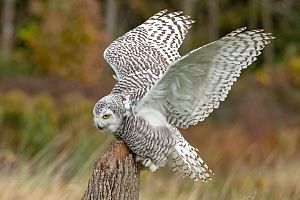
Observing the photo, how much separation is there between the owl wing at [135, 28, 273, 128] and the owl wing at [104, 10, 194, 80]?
1.38 ft

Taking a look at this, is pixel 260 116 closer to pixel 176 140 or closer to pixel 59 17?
pixel 59 17

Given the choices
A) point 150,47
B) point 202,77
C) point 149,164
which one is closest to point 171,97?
point 202,77

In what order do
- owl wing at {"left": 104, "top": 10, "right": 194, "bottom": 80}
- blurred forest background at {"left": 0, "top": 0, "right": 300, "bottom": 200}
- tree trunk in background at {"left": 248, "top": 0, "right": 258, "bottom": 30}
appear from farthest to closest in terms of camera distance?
tree trunk in background at {"left": 248, "top": 0, "right": 258, "bottom": 30}
blurred forest background at {"left": 0, "top": 0, "right": 300, "bottom": 200}
owl wing at {"left": 104, "top": 10, "right": 194, "bottom": 80}

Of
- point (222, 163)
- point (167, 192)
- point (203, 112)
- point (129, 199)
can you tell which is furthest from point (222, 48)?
point (222, 163)

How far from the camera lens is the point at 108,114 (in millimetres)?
5512

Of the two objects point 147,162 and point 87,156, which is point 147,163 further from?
point 87,156

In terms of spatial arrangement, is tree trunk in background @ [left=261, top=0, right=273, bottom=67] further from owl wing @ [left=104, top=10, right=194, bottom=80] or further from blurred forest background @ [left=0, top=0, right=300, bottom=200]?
owl wing @ [left=104, top=10, right=194, bottom=80]

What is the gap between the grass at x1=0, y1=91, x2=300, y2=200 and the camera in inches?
297

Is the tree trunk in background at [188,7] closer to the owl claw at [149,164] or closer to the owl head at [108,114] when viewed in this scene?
the owl claw at [149,164]

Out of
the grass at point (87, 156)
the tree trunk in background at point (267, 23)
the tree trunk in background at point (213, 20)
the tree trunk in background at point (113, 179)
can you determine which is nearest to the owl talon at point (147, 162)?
the tree trunk in background at point (113, 179)

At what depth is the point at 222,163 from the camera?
12.1 metres

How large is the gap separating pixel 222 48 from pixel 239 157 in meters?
6.67

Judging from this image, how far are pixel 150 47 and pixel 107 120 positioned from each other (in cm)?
155

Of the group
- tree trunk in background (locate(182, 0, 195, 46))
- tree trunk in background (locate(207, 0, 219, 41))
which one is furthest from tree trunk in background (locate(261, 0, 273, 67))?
tree trunk in background (locate(182, 0, 195, 46))
